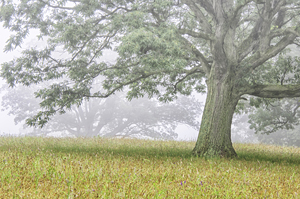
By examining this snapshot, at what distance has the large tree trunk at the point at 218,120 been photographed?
1076 cm

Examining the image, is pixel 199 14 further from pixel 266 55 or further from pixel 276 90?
pixel 276 90

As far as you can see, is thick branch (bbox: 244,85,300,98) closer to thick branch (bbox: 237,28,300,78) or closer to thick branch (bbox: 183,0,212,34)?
thick branch (bbox: 237,28,300,78)

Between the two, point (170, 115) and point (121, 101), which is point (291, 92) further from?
point (121, 101)

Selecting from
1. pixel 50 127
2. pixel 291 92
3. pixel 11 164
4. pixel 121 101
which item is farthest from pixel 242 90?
pixel 50 127

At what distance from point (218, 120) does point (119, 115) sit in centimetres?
2858

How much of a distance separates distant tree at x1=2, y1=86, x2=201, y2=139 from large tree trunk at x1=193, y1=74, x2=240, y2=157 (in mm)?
24027

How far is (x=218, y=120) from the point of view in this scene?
1101 cm

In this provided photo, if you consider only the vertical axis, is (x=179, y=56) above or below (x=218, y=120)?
above

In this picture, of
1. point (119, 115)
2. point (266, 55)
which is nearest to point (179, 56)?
point (266, 55)

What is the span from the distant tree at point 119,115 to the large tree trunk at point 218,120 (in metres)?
24.0

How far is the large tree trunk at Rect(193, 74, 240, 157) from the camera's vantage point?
10.8m

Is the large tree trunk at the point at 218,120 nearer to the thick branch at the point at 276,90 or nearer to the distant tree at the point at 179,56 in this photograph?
the distant tree at the point at 179,56

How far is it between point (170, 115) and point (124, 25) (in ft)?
93.4

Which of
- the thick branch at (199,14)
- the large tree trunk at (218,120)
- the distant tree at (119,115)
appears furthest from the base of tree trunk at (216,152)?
the distant tree at (119,115)
